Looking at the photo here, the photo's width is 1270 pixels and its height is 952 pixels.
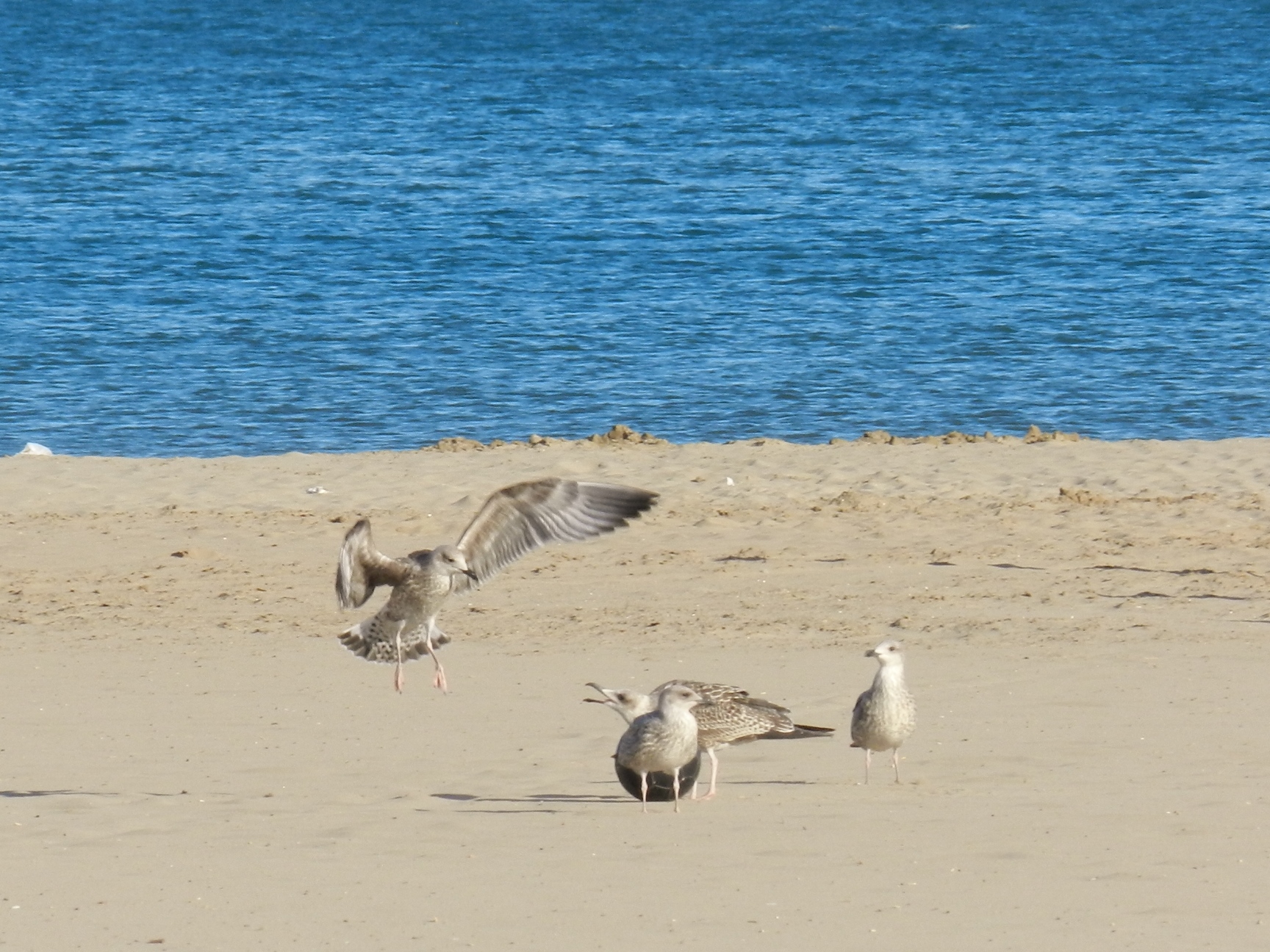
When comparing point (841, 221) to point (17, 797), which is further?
point (841, 221)

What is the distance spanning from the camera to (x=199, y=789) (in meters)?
8.45

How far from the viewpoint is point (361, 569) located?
32.0ft

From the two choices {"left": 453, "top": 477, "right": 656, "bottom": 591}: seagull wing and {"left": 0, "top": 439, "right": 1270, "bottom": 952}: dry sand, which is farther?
{"left": 453, "top": 477, "right": 656, "bottom": 591}: seagull wing

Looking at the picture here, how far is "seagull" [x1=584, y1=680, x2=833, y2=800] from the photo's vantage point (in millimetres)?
8070

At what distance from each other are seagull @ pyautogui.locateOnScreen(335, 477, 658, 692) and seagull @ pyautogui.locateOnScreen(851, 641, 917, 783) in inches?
61.8

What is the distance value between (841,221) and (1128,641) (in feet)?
76.0

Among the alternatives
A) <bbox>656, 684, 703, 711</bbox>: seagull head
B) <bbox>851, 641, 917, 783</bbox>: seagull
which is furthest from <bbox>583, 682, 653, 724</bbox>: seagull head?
<bbox>851, 641, 917, 783</bbox>: seagull

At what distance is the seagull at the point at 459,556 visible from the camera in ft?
30.6

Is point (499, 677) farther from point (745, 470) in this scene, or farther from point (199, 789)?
point (745, 470)

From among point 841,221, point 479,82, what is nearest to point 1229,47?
point 479,82

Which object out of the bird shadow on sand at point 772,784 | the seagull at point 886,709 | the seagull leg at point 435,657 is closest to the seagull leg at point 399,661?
the seagull leg at point 435,657

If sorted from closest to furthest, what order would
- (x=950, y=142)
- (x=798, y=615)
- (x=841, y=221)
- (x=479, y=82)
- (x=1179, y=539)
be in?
(x=798, y=615), (x=1179, y=539), (x=841, y=221), (x=950, y=142), (x=479, y=82)

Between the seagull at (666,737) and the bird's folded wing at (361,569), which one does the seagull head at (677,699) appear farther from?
the bird's folded wing at (361,569)

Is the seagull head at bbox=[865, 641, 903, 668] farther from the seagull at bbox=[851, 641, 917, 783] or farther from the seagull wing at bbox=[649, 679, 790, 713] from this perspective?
the seagull wing at bbox=[649, 679, 790, 713]
